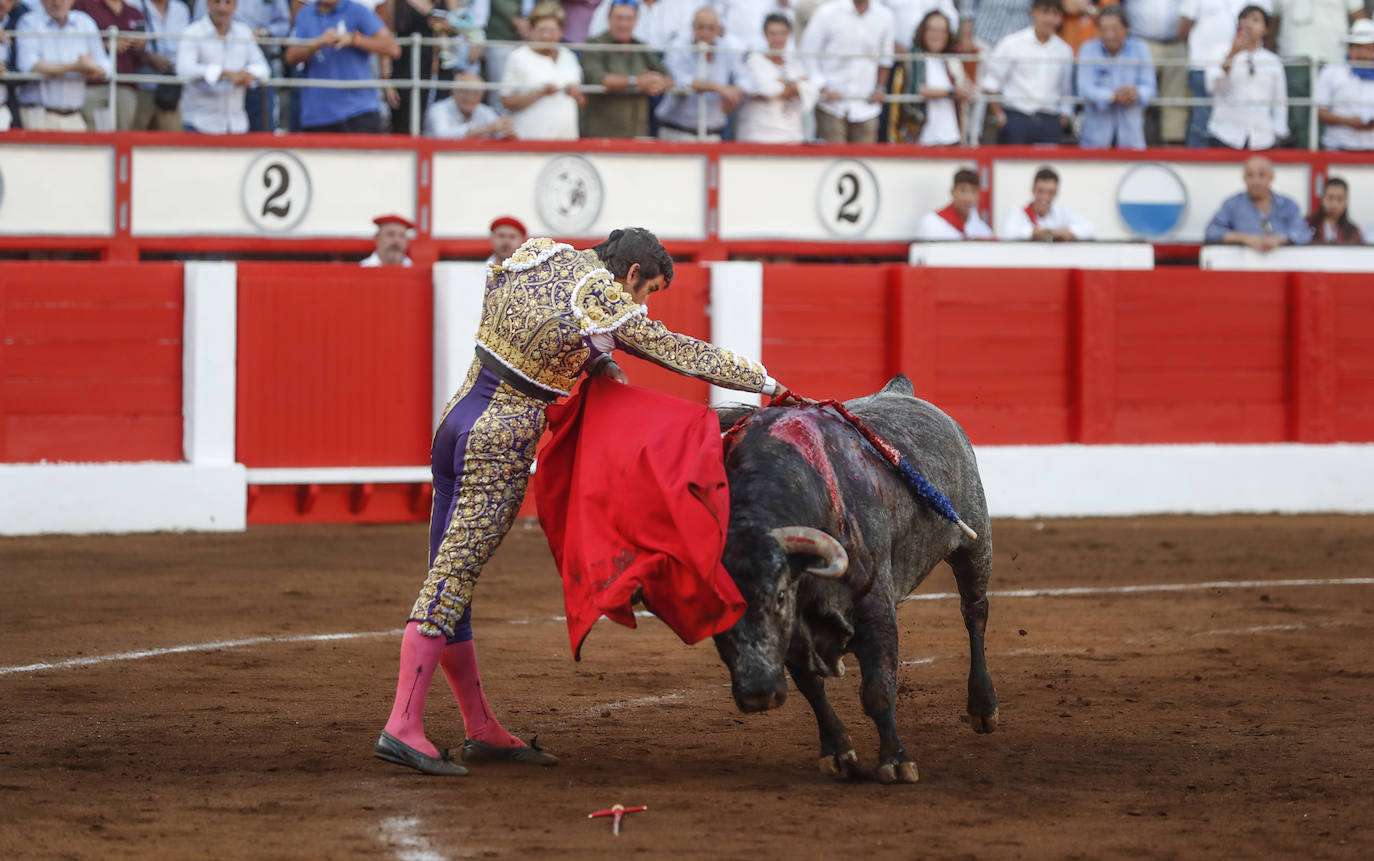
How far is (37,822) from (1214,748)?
8.68 feet

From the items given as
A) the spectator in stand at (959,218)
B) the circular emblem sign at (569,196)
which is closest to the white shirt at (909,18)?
the spectator in stand at (959,218)

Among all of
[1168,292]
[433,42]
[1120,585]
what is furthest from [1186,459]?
[433,42]

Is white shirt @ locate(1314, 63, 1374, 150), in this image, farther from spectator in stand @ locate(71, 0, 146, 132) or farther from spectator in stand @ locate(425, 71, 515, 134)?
spectator in stand @ locate(71, 0, 146, 132)

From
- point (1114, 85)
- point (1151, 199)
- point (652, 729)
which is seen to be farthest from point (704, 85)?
point (652, 729)

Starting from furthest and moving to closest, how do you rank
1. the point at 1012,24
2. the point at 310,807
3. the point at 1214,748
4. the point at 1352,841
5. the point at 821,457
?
the point at 1012,24 < the point at 1214,748 < the point at 821,457 < the point at 310,807 < the point at 1352,841

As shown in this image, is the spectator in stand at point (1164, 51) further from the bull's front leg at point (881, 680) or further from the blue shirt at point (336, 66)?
the bull's front leg at point (881, 680)

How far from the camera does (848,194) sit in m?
11.0

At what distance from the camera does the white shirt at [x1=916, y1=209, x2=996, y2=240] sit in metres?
10.7

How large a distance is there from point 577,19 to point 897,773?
754cm

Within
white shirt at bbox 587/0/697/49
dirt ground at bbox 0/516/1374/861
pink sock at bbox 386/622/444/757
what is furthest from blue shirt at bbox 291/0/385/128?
pink sock at bbox 386/622/444/757

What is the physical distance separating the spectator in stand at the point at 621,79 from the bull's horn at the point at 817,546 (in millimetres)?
6913

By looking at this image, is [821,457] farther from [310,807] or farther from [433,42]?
[433,42]

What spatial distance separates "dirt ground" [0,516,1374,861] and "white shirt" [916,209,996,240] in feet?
10.6

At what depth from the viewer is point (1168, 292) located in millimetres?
10523
